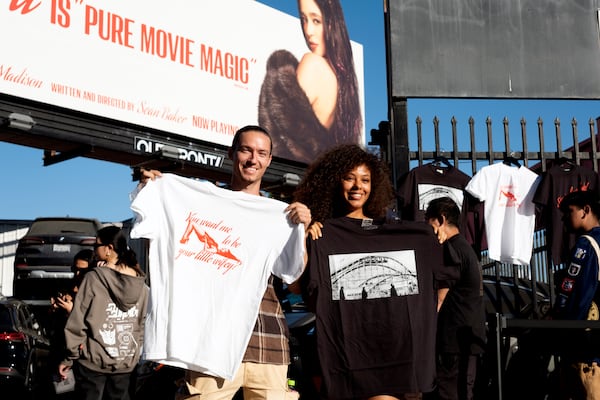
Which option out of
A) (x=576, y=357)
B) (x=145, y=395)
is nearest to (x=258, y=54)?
(x=145, y=395)

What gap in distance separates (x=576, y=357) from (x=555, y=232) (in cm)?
362

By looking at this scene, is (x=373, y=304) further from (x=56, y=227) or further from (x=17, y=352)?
(x=56, y=227)

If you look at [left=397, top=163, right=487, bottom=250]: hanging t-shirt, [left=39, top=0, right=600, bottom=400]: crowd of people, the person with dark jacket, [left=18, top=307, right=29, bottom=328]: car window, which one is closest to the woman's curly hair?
[left=39, top=0, right=600, bottom=400]: crowd of people

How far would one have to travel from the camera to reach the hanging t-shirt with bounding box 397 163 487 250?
7883mm

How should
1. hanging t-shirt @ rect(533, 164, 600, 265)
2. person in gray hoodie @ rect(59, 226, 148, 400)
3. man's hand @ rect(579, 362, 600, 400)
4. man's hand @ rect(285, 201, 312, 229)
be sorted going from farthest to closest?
1. hanging t-shirt @ rect(533, 164, 600, 265)
2. person in gray hoodie @ rect(59, 226, 148, 400)
3. man's hand @ rect(579, 362, 600, 400)
4. man's hand @ rect(285, 201, 312, 229)

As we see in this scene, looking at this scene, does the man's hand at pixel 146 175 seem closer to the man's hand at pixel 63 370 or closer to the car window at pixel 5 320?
the man's hand at pixel 63 370

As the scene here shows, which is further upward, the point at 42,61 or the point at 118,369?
the point at 42,61

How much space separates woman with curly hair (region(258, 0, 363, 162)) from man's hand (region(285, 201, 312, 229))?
42.5 ft

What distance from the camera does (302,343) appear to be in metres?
6.30

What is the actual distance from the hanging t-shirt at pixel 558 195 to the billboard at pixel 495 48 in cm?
103

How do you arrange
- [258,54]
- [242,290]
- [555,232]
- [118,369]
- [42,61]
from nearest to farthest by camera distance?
[242,290] → [118,369] → [555,232] → [42,61] → [258,54]

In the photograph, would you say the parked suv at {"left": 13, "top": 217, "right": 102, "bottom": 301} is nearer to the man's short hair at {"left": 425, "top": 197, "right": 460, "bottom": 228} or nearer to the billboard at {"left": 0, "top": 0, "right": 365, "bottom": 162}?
the billboard at {"left": 0, "top": 0, "right": 365, "bottom": 162}

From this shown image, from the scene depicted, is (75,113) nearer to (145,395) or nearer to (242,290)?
(145,395)

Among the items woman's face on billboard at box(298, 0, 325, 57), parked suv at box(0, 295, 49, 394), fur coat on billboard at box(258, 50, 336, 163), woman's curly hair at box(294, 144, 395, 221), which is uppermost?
woman's face on billboard at box(298, 0, 325, 57)
